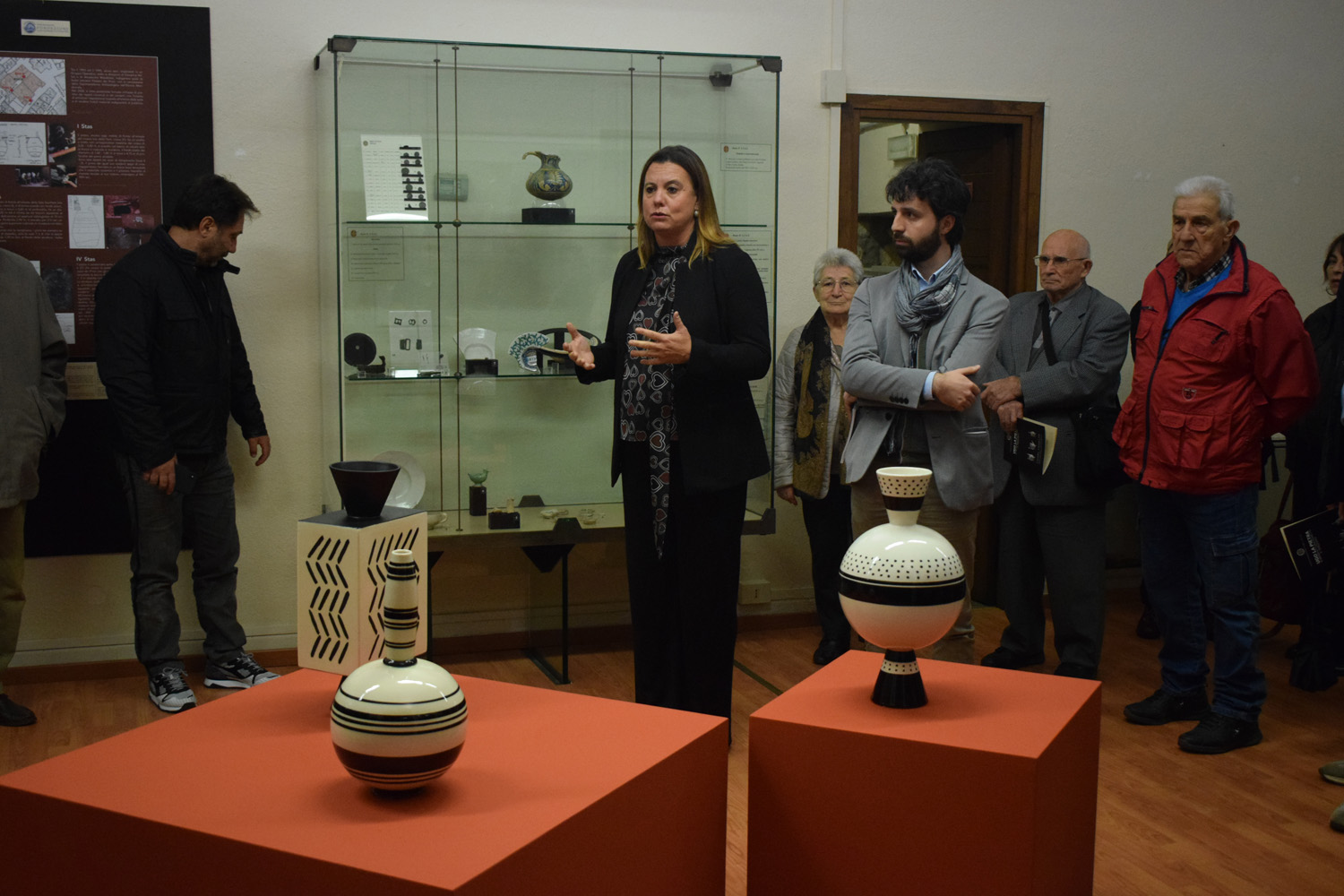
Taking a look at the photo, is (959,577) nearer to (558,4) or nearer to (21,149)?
(558,4)

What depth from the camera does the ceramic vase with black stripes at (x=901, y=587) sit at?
183cm

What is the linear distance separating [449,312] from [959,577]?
99.1 inches

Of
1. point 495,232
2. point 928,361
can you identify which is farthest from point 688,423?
point 495,232

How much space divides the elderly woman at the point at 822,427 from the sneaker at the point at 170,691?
2.04 meters

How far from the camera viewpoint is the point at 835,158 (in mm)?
4582

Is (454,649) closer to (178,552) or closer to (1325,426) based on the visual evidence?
(178,552)

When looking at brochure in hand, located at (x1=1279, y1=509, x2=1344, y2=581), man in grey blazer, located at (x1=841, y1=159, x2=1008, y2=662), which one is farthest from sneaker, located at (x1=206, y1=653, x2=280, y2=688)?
brochure in hand, located at (x1=1279, y1=509, x2=1344, y2=581)

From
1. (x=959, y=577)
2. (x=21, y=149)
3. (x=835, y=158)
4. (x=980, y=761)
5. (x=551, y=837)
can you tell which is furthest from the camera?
(x=835, y=158)

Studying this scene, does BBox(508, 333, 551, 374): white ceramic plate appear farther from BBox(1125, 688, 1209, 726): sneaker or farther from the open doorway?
BBox(1125, 688, 1209, 726): sneaker

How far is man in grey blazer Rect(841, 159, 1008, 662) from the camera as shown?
2865mm

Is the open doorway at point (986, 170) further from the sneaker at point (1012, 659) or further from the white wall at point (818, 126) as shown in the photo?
the sneaker at point (1012, 659)

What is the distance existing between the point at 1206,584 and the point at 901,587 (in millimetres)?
1837

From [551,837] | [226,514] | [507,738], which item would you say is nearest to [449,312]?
[226,514]

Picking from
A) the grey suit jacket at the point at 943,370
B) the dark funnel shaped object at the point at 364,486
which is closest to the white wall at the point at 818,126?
the grey suit jacket at the point at 943,370
